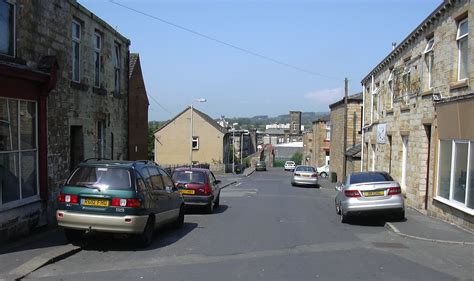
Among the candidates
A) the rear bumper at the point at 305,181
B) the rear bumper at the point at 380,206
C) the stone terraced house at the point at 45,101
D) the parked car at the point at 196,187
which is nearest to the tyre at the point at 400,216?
the rear bumper at the point at 380,206

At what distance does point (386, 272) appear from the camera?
315 inches

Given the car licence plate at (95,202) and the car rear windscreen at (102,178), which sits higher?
the car rear windscreen at (102,178)

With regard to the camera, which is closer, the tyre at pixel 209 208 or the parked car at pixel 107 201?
the parked car at pixel 107 201

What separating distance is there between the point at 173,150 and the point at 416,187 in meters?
56.1

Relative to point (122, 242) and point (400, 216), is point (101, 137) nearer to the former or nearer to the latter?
point (122, 242)

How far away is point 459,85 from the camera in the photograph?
538 inches

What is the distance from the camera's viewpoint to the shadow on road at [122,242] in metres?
9.73

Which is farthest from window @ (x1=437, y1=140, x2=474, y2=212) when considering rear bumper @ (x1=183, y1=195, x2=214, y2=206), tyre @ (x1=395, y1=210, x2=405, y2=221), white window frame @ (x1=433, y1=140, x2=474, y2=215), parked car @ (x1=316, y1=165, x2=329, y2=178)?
parked car @ (x1=316, y1=165, x2=329, y2=178)

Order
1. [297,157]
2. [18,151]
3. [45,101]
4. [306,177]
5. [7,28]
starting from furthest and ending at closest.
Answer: [297,157] < [306,177] < [45,101] < [18,151] < [7,28]

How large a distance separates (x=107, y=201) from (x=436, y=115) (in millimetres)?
11084

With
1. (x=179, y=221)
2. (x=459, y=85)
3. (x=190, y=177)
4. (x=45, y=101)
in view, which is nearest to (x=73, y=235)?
(x=45, y=101)

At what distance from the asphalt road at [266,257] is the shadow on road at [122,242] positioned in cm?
2

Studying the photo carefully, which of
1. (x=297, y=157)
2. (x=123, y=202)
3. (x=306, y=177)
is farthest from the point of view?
(x=297, y=157)

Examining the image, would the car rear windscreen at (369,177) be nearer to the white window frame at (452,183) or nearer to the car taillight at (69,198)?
the white window frame at (452,183)
